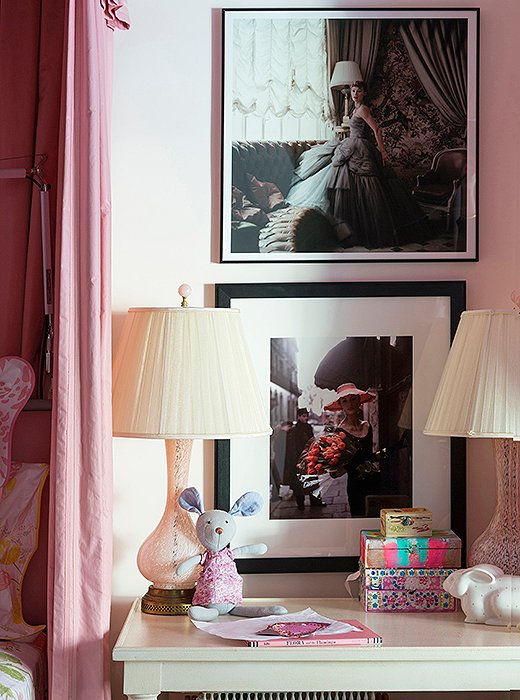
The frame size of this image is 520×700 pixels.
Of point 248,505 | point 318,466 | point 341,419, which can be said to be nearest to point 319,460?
point 318,466

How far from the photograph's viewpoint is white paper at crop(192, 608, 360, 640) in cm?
203

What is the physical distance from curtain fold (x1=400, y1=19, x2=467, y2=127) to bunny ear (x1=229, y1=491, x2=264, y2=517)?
3.52ft

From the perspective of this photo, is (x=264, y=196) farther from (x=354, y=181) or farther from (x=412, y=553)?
(x=412, y=553)

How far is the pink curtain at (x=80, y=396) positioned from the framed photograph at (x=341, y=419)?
0.46 metres

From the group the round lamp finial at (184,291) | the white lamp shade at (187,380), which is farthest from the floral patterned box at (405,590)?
the round lamp finial at (184,291)

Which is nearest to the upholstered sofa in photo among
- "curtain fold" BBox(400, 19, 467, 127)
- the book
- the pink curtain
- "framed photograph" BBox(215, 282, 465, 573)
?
"framed photograph" BBox(215, 282, 465, 573)

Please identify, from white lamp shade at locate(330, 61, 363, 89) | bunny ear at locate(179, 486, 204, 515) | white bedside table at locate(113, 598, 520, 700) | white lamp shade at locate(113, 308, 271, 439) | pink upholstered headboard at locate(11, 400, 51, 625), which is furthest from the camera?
white lamp shade at locate(330, 61, 363, 89)

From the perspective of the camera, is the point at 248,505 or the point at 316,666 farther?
the point at 248,505

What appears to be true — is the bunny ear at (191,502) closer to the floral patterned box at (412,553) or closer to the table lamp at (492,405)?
the floral patterned box at (412,553)

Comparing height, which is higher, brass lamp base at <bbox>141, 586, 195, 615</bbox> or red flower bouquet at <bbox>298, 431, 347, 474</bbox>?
red flower bouquet at <bbox>298, 431, 347, 474</bbox>

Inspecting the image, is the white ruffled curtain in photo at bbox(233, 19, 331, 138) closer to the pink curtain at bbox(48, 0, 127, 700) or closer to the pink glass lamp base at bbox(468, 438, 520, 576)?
the pink curtain at bbox(48, 0, 127, 700)

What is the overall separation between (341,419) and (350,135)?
2.35ft

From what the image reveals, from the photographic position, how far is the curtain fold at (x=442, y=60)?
98.7 inches

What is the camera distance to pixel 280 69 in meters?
2.50
